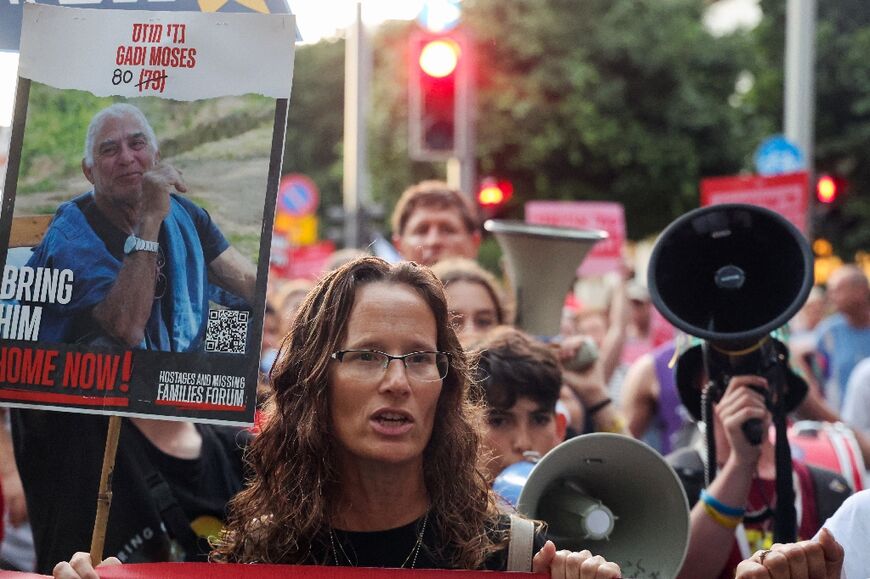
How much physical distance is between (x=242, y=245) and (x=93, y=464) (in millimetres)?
958

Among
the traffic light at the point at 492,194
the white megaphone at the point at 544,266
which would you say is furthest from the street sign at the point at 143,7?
the traffic light at the point at 492,194

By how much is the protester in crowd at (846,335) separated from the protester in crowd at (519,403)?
5142 mm

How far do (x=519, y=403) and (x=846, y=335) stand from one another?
5413mm

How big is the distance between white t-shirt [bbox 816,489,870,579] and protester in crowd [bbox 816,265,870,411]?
6019 millimetres

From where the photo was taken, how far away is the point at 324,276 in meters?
2.76

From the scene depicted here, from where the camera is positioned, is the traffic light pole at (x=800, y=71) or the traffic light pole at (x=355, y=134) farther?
the traffic light pole at (x=355, y=134)

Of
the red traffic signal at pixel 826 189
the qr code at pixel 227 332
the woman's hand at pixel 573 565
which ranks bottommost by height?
the woman's hand at pixel 573 565

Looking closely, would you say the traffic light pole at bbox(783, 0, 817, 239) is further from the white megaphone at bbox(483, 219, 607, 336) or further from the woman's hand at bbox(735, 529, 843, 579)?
the woman's hand at bbox(735, 529, 843, 579)

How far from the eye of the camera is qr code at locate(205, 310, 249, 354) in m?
2.55

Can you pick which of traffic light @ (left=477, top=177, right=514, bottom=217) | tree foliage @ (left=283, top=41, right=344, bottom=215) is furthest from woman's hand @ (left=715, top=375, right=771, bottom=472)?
tree foliage @ (left=283, top=41, right=344, bottom=215)

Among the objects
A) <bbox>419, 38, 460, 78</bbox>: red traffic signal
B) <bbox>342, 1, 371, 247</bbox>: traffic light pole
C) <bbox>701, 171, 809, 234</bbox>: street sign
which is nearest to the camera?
<bbox>701, 171, 809, 234</bbox>: street sign

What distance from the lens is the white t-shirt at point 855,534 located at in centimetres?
241

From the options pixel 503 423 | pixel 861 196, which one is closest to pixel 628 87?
pixel 861 196

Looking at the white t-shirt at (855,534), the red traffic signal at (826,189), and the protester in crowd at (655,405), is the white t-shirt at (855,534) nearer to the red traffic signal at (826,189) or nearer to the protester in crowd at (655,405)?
the protester in crowd at (655,405)
